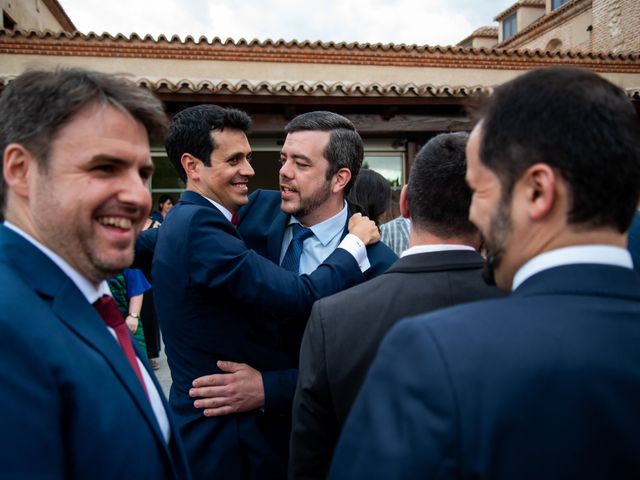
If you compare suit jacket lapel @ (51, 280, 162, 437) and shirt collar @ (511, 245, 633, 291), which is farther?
suit jacket lapel @ (51, 280, 162, 437)

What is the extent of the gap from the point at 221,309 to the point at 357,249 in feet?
1.89

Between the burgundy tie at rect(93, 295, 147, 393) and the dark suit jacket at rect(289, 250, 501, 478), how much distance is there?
0.45 m

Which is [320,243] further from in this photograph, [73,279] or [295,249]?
[73,279]

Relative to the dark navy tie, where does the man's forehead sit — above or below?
above

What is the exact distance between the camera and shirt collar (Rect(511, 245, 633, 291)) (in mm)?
943

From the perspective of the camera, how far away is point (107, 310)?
1327 mm

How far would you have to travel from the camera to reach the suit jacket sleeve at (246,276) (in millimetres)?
1935

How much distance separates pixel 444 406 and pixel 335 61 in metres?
11.1

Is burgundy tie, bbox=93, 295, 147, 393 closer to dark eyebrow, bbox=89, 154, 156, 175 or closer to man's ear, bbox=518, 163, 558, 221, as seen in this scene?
dark eyebrow, bbox=89, 154, 156, 175

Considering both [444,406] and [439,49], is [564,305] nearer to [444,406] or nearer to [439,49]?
[444,406]

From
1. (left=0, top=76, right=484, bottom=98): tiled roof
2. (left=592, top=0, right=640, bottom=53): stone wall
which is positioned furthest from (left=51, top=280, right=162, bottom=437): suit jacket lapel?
(left=592, top=0, right=640, bottom=53): stone wall

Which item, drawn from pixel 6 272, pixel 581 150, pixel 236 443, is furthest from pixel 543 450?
pixel 236 443

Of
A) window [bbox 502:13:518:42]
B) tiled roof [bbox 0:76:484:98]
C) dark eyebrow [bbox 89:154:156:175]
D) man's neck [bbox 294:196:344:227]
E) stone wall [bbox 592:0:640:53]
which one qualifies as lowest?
man's neck [bbox 294:196:344:227]

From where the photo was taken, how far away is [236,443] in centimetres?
200
